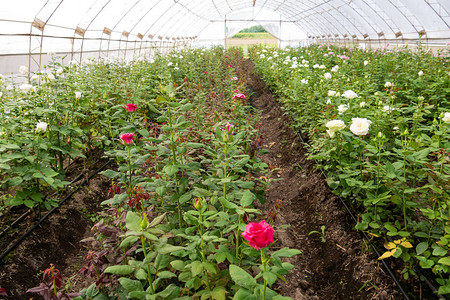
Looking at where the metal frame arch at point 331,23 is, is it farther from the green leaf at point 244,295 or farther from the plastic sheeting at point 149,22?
the green leaf at point 244,295

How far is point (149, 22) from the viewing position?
47.0ft

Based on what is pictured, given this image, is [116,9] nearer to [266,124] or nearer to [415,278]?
[266,124]

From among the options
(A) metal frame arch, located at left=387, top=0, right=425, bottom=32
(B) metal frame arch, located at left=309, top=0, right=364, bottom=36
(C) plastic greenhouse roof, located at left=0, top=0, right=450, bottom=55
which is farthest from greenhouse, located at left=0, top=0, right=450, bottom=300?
(B) metal frame arch, located at left=309, top=0, right=364, bottom=36

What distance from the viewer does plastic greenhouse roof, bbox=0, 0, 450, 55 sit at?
6918 millimetres

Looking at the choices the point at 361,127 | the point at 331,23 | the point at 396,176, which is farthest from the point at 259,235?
the point at 331,23

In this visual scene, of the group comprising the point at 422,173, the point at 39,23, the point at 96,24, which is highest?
the point at 96,24

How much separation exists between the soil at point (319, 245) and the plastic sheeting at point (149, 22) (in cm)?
381

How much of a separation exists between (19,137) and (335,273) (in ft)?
9.64

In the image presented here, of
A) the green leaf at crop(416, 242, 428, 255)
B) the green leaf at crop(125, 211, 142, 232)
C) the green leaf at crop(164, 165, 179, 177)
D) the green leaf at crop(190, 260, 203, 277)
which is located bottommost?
the green leaf at crop(416, 242, 428, 255)

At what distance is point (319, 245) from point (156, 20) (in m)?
14.2

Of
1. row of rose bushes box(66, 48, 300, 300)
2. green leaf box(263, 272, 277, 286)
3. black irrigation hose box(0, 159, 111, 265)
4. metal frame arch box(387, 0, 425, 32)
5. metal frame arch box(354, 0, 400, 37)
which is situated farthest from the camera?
metal frame arch box(354, 0, 400, 37)

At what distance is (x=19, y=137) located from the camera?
111 inches

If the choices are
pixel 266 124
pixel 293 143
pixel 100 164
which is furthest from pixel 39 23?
pixel 293 143

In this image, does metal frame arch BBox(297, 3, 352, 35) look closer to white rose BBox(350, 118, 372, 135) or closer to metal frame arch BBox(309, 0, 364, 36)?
metal frame arch BBox(309, 0, 364, 36)
